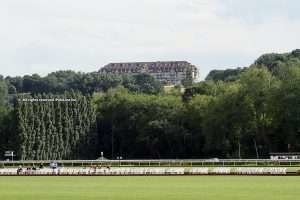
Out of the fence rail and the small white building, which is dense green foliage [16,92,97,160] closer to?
the fence rail

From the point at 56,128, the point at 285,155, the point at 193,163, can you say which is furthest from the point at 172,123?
the point at 193,163

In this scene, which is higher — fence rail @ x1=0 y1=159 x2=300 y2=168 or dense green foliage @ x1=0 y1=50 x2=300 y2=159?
dense green foliage @ x1=0 y1=50 x2=300 y2=159

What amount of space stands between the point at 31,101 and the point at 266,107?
33.0m

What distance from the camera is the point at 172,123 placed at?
363ft

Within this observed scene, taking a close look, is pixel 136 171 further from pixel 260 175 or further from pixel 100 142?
pixel 100 142

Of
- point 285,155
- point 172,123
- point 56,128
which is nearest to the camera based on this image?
point 285,155

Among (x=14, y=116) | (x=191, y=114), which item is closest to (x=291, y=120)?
(x=191, y=114)

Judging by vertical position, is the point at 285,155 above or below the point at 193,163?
above

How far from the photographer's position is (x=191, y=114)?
362 feet

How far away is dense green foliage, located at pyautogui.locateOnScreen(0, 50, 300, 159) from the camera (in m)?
100

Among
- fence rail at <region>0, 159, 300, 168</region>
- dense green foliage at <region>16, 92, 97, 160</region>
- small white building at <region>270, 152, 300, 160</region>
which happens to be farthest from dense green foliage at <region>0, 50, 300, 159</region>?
fence rail at <region>0, 159, 300, 168</region>

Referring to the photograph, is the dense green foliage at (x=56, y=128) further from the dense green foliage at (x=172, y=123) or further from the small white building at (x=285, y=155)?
the small white building at (x=285, y=155)

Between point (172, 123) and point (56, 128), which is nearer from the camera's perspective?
point (172, 123)

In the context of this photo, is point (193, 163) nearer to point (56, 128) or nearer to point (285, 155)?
point (285, 155)
